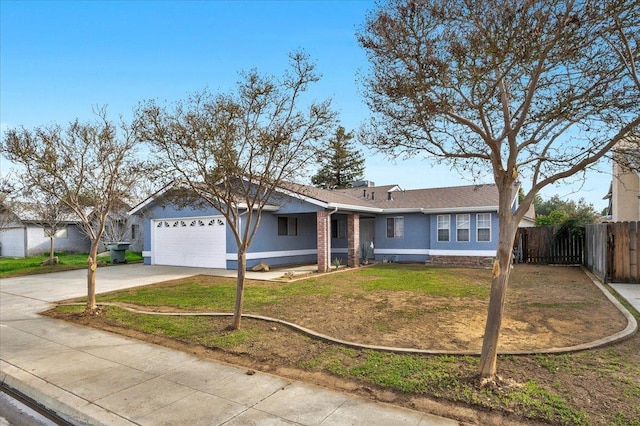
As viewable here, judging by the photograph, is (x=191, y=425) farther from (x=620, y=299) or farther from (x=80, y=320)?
(x=620, y=299)

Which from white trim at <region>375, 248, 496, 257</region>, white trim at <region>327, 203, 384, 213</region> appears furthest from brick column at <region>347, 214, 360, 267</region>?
white trim at <region>375, 248, 496, 257</region>

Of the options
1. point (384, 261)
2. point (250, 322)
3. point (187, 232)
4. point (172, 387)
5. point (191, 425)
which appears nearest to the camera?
point (191, 425)

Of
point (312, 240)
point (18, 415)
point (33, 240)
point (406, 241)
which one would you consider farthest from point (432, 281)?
point (33, 240)

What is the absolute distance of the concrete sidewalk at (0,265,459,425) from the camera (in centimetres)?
388

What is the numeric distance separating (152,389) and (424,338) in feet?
13.7

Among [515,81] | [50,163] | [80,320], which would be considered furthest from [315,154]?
[80,320]

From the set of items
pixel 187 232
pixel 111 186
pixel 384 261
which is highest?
pixel 111 186

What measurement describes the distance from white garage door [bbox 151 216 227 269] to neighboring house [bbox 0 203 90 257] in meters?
10.3

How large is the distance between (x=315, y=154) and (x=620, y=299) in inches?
319

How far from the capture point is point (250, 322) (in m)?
7.55

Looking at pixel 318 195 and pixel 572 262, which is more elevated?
pixel 318 195

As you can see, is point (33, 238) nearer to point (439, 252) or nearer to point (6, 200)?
point (6, 200)

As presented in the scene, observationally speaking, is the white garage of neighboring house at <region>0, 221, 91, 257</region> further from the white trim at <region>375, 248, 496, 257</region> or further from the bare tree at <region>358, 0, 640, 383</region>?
the bare tree at <region>358, 0, 640, 383</region>

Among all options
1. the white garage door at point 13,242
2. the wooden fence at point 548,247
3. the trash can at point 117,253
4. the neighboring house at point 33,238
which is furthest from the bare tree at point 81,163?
the white garage door at point 13,242
